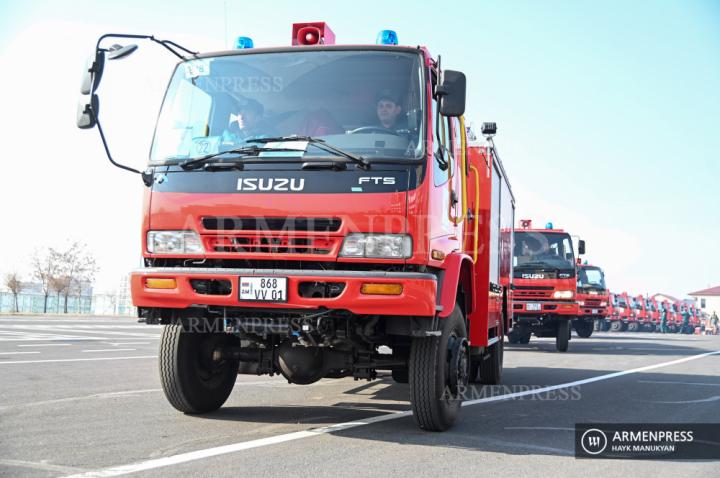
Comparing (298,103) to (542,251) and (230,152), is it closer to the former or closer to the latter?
(230,152)

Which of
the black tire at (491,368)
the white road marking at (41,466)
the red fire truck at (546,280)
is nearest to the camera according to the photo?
the white road marking at (41,466)

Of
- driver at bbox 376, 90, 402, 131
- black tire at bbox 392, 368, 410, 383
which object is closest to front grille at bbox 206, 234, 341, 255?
driver at bbox 376, 90, 402, 131

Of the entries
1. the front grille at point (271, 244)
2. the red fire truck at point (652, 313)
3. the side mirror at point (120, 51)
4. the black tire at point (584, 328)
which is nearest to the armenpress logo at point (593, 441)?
A: the front grille at point (271, 244)

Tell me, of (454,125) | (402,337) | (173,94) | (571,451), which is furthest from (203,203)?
(571,451)

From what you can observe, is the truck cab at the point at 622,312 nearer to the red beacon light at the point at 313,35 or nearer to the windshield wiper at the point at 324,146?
the red beacon light at the point at 313,35

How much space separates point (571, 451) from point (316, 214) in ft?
7.82

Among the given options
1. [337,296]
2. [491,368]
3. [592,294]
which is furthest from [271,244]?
[592,294]

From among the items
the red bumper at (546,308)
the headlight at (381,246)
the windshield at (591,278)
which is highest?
the windshield at (591,278)

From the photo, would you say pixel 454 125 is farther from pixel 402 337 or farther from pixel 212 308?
pixel 212 308

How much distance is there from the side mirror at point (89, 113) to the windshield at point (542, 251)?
1399cm

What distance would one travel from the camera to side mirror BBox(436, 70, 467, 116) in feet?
18.3

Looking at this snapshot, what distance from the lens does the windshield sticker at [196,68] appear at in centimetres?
605

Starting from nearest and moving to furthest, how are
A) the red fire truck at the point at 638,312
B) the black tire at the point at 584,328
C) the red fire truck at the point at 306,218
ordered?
the red fire truck at the point at 306,218 → the black tire at the point at 584,328 → the red fire truck at the point at 638,312

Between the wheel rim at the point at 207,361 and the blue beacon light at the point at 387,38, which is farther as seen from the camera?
the wheel rim at the point at 207,361
